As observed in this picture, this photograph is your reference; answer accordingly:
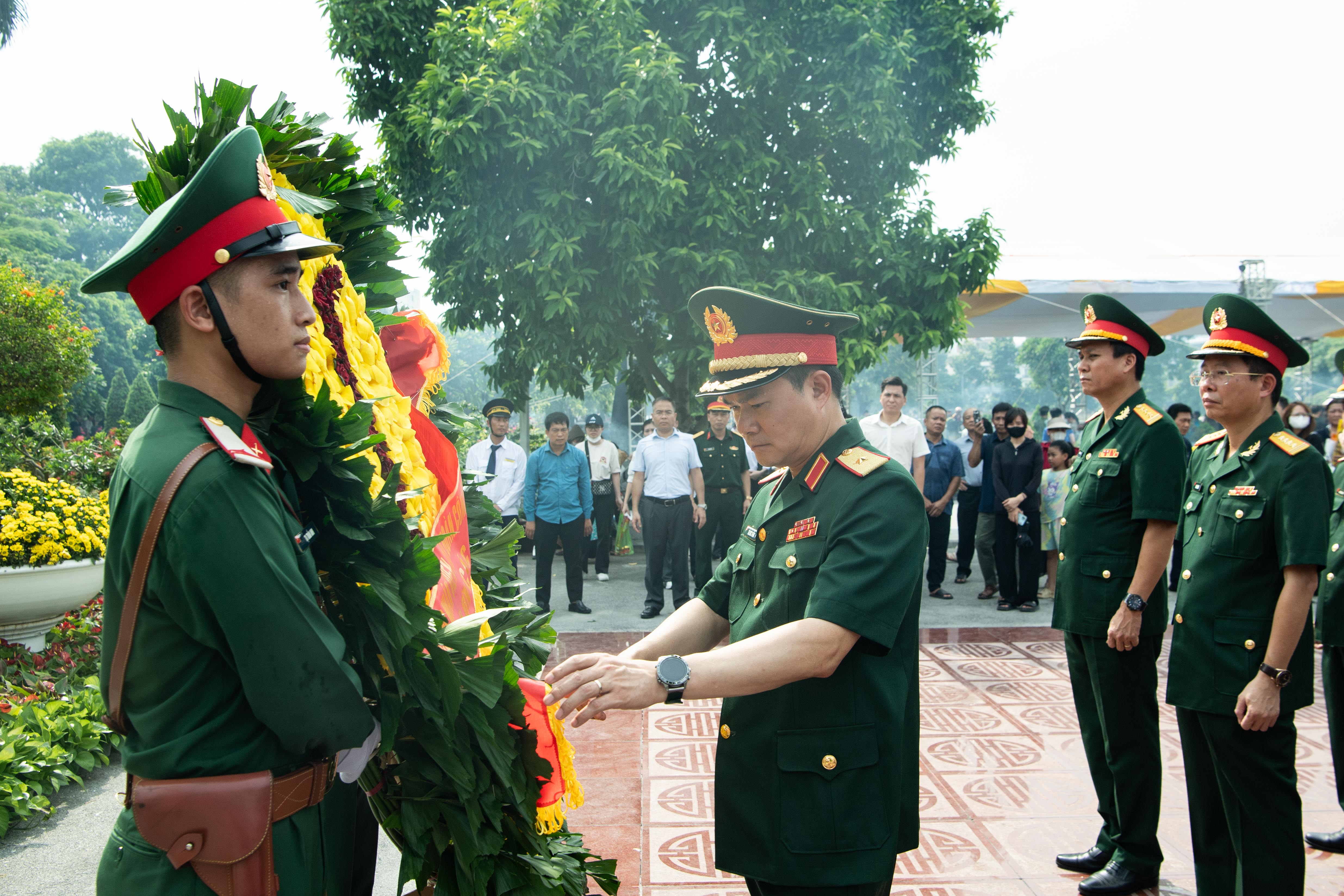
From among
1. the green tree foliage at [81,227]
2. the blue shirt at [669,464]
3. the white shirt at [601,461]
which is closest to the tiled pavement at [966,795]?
the blue shirt at [669,464]

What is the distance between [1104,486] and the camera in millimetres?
3504

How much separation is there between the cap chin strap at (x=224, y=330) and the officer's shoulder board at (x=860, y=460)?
123 centimetres

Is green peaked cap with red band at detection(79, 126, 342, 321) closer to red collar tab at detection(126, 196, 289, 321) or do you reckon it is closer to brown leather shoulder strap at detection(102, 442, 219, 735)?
red collar tab at detection(126, 196, 289, 321)

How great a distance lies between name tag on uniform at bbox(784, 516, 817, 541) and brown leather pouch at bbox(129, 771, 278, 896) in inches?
46.1

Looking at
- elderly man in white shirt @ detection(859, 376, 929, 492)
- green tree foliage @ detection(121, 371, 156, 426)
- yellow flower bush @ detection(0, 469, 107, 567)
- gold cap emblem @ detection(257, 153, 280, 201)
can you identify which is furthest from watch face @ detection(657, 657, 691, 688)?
green tree foliage @ detection(121, 371, 156, 426)

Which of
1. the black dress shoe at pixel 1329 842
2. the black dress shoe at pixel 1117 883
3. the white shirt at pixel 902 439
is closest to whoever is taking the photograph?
the black dress shoe at pixel 1117 883

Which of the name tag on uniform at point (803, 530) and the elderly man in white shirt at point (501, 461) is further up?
the name tag on uniform at point (803, 530)

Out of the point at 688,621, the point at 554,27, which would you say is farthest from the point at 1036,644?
the point at 554,27

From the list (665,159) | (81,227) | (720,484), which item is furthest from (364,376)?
(81,227)

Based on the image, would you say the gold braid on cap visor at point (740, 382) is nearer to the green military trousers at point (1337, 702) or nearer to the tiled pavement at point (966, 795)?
the tiled pavement at point (966, 795)

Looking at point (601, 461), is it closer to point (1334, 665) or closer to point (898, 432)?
point (898, 432)

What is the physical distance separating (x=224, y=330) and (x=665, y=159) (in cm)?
816

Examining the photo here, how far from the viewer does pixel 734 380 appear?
211cm

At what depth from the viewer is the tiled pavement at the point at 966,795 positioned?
343 cm
